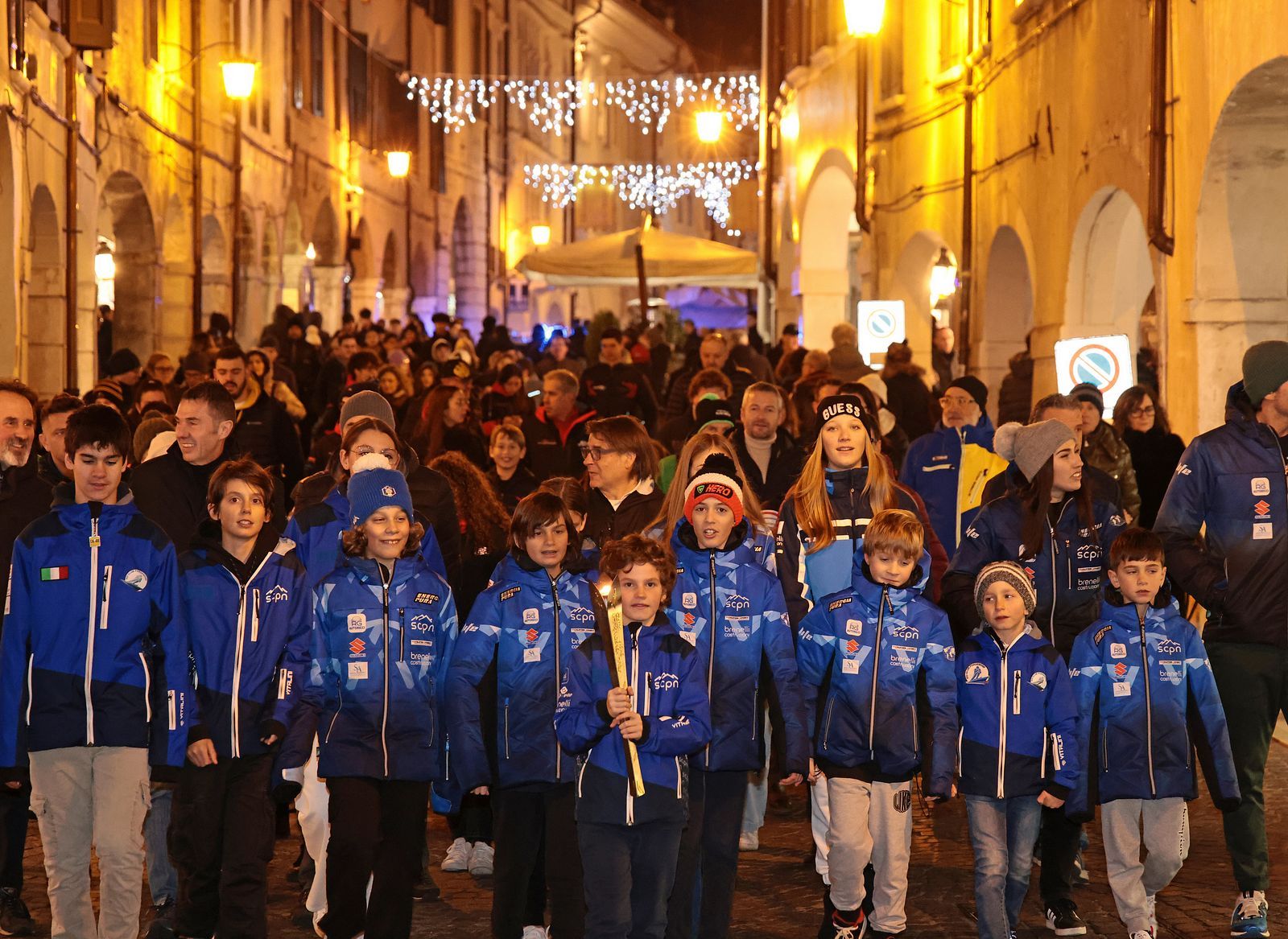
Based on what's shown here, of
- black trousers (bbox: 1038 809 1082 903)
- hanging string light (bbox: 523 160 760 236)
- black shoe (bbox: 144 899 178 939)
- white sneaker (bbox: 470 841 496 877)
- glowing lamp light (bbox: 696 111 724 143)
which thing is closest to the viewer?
black shoe (bbox: 144 899 178 939)

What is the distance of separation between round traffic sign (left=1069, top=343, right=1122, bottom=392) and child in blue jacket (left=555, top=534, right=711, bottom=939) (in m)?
6.72

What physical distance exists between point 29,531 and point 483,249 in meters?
41.2

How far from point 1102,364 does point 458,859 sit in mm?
5851

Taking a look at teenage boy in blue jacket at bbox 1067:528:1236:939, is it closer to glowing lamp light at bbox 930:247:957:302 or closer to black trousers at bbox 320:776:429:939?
black trousers at bbox 320:776:429:939

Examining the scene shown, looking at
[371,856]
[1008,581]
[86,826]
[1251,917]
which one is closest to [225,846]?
[86,826]

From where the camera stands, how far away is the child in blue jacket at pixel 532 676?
6.38 meters

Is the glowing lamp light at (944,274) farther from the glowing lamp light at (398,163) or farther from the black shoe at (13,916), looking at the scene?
the black shoe at (13,916)

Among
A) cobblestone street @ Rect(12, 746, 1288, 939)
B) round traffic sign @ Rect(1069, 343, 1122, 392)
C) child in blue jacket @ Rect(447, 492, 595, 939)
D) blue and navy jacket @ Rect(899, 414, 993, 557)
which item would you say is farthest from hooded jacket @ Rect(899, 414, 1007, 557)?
child in blue jacket @ Rect(447, 492, 595, 939)

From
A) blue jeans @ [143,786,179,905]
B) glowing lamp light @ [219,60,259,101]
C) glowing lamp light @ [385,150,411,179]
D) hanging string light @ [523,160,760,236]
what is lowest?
blue jeans @ [143,786,179,905]

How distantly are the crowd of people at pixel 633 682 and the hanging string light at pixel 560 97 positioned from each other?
2387 cm

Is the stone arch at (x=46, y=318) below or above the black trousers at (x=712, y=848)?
above

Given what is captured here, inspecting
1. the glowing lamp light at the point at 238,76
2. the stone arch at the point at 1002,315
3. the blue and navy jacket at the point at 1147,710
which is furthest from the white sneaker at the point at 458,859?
the glowing lamp light at the point at 238,76

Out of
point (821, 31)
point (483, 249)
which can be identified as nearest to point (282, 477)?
point (821, 31)

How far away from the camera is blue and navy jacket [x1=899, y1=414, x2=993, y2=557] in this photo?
10055 mm
